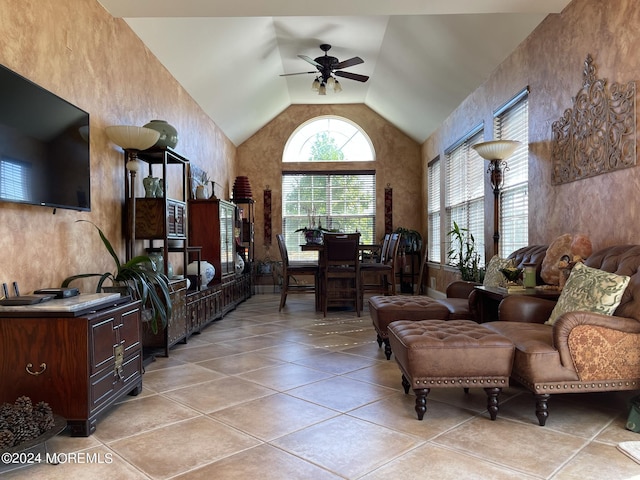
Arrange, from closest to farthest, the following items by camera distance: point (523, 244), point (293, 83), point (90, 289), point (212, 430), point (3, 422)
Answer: point (3, 422), point (212, 430), point (90, 289), point (523, 244), point (293, 83)

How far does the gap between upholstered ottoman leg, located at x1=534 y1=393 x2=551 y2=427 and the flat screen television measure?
2902 millimetres

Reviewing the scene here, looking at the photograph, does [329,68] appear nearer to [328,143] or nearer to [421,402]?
[328,143]

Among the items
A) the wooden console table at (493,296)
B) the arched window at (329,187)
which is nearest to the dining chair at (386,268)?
the arched window at (329,187)

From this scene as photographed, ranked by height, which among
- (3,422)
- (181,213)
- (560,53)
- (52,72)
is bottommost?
(3,422)

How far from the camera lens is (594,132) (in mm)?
3248

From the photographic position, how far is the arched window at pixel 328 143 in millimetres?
9305

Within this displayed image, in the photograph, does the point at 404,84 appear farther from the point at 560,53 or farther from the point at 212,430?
the point at 212,430

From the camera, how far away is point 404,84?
23.1 feet

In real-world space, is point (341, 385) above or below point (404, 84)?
below

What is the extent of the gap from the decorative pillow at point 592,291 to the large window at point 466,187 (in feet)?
10.0

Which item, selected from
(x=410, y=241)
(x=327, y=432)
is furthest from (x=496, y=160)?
(x=410, y=241)

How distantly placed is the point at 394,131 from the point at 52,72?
7.20m

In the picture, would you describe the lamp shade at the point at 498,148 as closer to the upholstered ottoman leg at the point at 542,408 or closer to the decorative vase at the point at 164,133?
the upholstered ottoman leg at the point at 542,408

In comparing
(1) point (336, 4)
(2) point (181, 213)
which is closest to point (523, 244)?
(1) point (336, 4)
